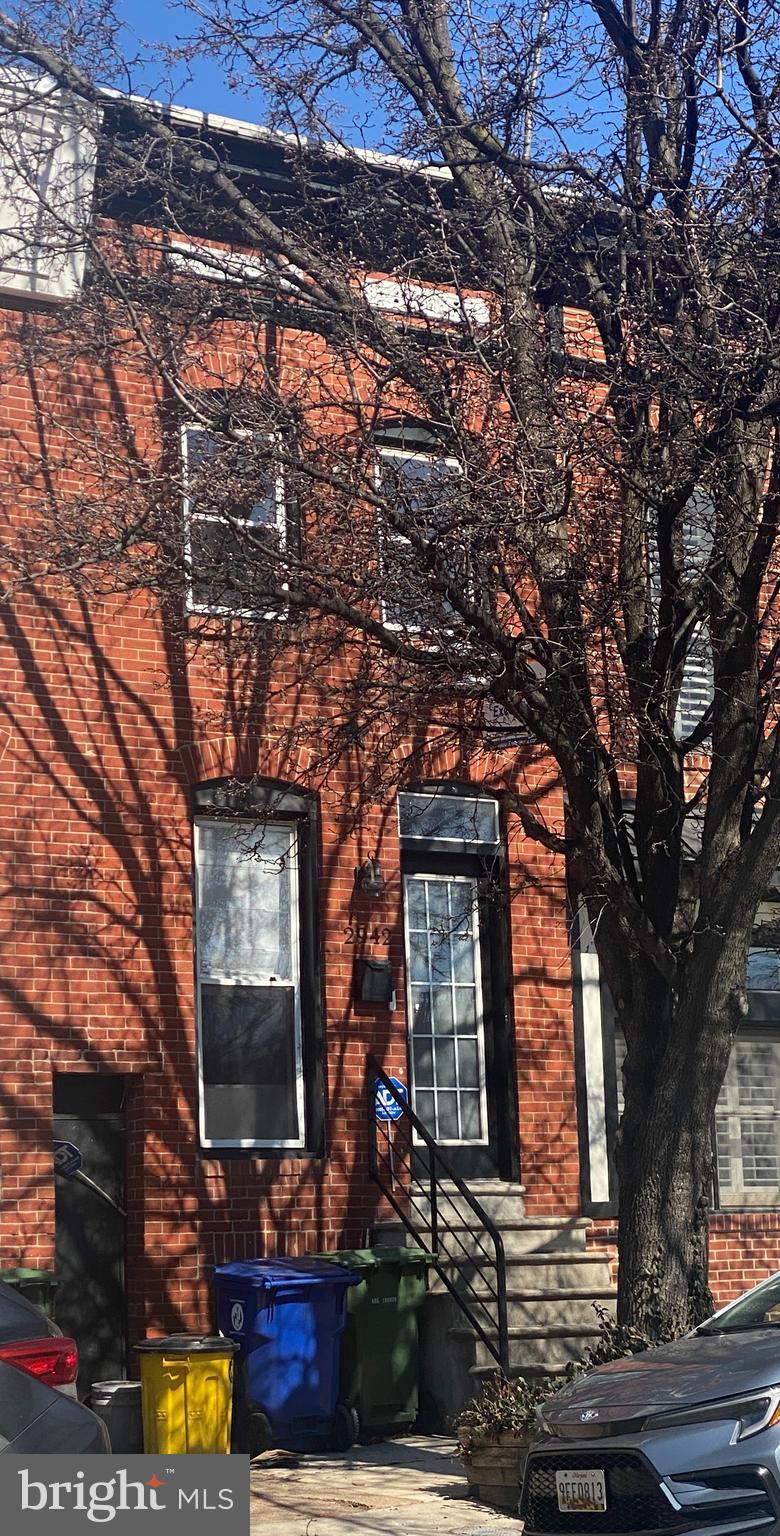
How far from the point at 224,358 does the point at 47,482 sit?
1.79 meters

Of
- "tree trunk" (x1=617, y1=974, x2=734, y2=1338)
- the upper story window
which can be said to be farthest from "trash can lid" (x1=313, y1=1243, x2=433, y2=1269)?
the upper story window

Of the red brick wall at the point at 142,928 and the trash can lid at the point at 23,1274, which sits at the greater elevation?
the red brick wall at the point at 142,928

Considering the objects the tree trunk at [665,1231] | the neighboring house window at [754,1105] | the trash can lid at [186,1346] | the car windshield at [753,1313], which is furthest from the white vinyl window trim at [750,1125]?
the car windshield at [753,1313]

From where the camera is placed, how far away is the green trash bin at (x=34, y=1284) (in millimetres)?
10664

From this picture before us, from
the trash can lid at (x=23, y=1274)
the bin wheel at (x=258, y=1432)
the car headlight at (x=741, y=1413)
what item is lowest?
the bin wheel at (x=258, y=1432)

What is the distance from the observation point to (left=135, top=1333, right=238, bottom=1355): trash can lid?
9969 millimetres

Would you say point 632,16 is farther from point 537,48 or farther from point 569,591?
point 569,591

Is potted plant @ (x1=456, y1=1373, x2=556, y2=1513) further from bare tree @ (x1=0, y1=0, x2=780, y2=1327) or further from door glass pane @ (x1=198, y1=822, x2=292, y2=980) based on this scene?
door glass pane @ (x1=198, y1=822, x2=292, y2=980)

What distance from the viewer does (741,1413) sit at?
20.7ft

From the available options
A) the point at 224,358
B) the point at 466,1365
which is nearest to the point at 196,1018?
the point at 466,1365

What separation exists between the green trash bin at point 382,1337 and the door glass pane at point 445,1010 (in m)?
1.81

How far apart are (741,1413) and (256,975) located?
7.09m

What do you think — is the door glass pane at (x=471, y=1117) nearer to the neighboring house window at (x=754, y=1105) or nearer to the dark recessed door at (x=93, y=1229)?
the neighboring house window at (x=754, y=1105)

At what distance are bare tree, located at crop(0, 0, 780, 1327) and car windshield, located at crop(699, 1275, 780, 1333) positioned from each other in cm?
149
